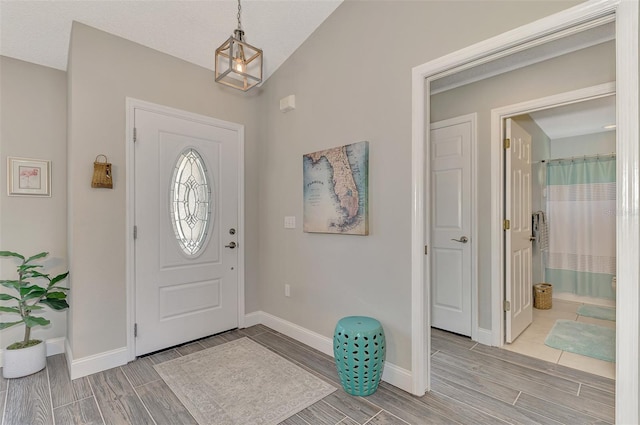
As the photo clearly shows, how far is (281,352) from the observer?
105 inches

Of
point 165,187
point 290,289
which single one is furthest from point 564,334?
point 165,187

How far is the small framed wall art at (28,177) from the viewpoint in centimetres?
246

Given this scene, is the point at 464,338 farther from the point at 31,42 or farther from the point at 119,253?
the point at 31,42

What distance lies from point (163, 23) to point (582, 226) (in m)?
5.57

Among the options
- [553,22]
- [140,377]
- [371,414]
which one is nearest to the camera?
[553,22]

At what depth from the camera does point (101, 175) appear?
7.59 feet

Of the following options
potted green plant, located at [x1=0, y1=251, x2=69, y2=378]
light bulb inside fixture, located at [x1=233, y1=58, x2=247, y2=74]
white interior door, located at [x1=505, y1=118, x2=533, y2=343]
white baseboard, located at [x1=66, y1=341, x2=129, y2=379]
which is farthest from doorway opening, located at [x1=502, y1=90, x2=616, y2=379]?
potted green plant, located at [x1=0, y1=251, x2=69, y2=378]

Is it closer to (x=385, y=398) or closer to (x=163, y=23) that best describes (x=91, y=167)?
(x=163, y=23)

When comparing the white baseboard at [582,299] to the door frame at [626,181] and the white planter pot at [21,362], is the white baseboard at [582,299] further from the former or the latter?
the white planter pot at [21,362]

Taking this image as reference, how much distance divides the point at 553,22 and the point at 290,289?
271 centimetres

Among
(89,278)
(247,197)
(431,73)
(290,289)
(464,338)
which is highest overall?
(431,73)

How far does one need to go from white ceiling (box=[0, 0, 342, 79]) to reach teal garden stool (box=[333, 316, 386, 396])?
2.55 m

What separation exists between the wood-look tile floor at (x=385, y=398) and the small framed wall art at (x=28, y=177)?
141 centimetres

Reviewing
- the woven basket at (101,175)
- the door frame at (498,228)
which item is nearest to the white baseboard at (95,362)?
the woven basket at (101,175)
